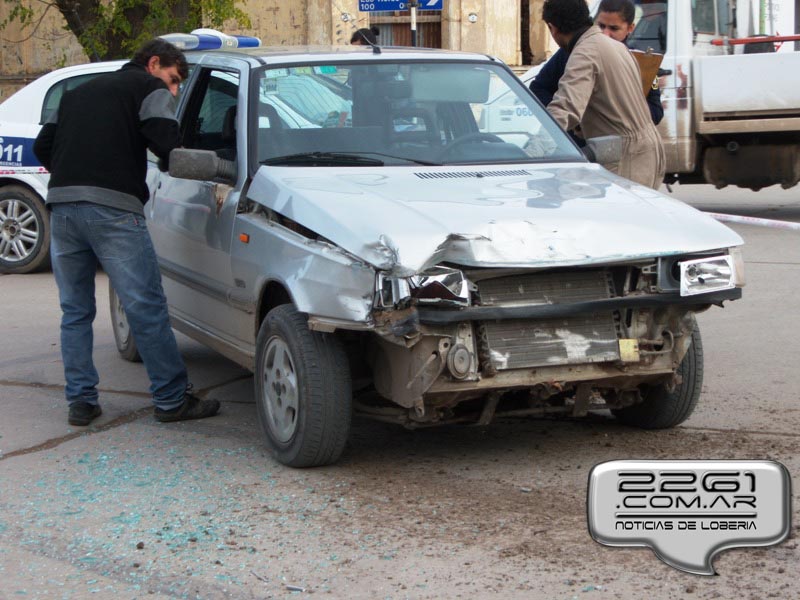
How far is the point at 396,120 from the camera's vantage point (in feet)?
20.4

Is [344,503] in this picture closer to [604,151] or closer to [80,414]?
[80,414]

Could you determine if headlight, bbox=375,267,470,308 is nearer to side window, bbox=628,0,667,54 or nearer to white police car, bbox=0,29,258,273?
white police car, bbox=0,29,258,273

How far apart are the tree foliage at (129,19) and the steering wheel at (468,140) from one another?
9.23 meters

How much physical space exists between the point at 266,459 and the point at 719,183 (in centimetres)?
934

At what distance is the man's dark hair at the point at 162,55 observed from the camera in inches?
243

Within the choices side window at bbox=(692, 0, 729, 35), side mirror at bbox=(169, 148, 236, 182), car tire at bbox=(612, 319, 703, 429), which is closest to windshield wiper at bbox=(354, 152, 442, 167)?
side mirror at bbox=(169, 148, 236, 182)

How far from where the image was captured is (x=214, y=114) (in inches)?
259

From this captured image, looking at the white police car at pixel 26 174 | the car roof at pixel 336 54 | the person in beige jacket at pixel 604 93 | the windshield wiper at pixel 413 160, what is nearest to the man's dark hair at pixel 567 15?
the person in beige jacket at pixel 604 93

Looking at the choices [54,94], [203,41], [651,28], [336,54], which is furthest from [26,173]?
[651,28]

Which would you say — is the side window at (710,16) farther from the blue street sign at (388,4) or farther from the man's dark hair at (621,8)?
the man's dark hair at (621,8)

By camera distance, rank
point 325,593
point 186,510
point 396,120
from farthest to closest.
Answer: point 396,120 < point 186,510 < point 325,593

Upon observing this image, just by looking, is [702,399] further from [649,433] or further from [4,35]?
[4,35]

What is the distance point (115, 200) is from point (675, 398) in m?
2.69

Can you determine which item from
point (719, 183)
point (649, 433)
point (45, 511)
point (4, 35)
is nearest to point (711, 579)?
point (649, 433)
